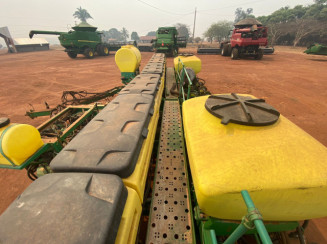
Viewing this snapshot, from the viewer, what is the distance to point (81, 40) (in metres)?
18.0

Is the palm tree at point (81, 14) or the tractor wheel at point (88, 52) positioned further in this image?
the palm tree at point (81, 14)

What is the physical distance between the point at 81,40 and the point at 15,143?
20.8 m

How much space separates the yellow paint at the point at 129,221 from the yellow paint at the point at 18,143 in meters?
1.36

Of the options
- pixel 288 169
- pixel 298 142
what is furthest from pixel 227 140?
pixel 298 142

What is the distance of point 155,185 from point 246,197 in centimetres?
101

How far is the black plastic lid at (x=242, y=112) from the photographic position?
1350 millimetres

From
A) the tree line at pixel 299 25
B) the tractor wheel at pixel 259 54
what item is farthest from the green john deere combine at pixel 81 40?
the tree line at pixel 299 25

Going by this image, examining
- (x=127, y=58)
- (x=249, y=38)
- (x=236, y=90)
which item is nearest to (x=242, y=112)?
(x=127, y=58)

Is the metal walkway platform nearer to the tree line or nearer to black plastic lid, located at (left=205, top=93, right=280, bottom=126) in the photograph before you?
black plastic lid, located at (left=205, top=93, right=280, bottom=126)

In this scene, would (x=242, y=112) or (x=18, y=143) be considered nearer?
(x=242, y=112)

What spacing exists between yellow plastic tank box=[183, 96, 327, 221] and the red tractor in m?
16.0

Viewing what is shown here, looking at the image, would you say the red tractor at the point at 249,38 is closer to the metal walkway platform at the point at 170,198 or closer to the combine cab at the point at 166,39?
the combine cab at the point at 166,39

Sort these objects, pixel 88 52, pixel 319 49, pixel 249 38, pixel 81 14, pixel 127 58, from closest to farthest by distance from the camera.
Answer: pixel 127 58
pixel 249 38
pixel 319 49
pixel 88 52
pixel 81 14

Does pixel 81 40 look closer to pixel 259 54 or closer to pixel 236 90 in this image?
pixel 236 90
